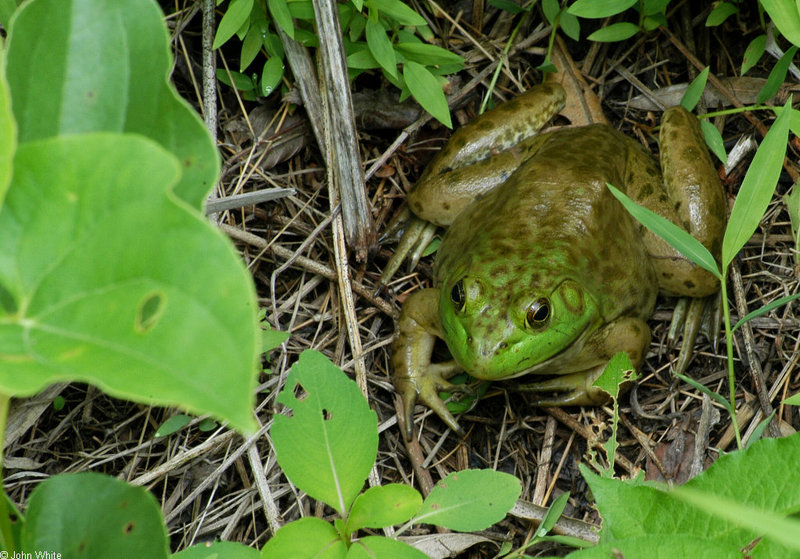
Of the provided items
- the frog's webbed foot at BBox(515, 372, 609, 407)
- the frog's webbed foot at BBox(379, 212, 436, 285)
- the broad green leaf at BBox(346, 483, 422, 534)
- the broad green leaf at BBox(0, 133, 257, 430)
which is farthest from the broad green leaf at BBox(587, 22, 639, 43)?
the broad green leaf at BBox(0, 133, 257, 430)

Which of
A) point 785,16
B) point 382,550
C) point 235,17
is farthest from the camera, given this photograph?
point 235,17

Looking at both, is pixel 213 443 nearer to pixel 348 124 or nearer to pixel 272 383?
pixel 272 383

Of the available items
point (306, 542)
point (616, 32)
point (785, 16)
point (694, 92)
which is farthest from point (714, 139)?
point (306, 542)

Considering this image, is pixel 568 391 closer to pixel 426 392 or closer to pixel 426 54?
pixel 426 392

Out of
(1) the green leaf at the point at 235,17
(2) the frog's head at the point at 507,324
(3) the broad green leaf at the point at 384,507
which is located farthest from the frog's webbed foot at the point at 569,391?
(1) the green leaf at the point at 235,17

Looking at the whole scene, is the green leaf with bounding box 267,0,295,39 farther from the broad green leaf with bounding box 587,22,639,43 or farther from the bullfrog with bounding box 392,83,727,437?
the broad green leaf with bounding box 587,22,639,43

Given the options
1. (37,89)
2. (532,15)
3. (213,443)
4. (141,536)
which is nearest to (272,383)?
(213,443)
